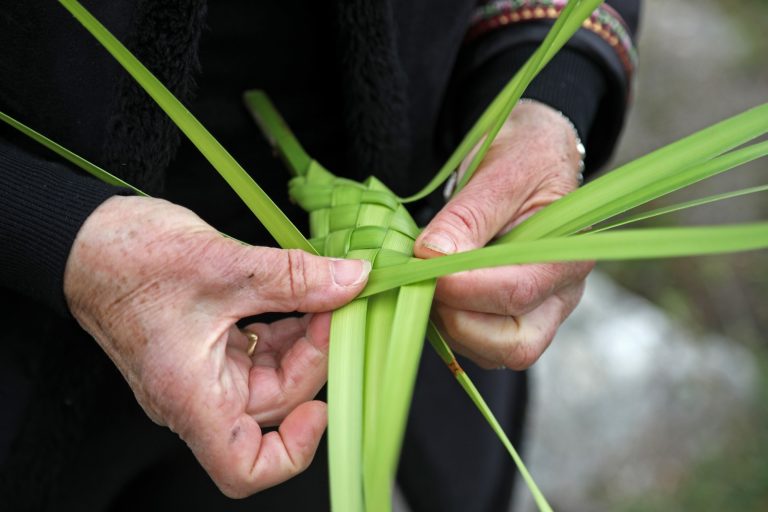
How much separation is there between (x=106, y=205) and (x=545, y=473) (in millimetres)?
1523

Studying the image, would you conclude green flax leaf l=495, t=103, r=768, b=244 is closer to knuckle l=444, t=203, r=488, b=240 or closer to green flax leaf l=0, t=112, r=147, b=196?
knuckle l=444, t=203, r=488, b=240

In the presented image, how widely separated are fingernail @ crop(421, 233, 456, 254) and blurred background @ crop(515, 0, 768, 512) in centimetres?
121

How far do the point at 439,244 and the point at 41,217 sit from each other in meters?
0.34

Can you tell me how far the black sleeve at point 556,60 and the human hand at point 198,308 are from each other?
394mm

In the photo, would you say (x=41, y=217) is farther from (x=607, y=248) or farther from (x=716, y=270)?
(x=716, y=270)

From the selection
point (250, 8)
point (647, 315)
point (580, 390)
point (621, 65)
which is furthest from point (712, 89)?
point (250, 8)

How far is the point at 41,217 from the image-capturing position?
0.62 meters

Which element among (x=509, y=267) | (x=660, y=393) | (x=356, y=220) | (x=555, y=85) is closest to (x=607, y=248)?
(x=509, y=267)

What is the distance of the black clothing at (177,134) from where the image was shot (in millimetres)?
647

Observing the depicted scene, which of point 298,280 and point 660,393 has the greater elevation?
point 298,280

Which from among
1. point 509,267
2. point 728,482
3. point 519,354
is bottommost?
point 728,482

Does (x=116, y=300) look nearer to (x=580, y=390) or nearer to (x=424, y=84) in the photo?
(x=424, y=84)

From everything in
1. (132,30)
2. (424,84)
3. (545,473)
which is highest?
(132,30)

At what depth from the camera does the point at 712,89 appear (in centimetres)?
261
